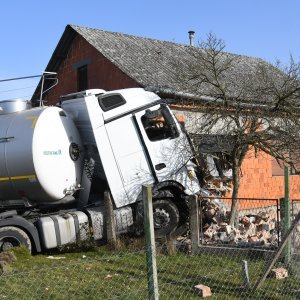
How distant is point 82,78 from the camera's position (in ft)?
61.6

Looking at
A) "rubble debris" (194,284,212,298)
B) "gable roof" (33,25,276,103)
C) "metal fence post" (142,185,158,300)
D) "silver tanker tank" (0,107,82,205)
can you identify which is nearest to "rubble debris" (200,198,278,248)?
"rubble debris" (194,284,212,298)

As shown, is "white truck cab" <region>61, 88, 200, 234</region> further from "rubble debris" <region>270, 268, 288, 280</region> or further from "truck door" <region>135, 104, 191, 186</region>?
→ "rubble debris" <region>270, 268, 288, 280</region>

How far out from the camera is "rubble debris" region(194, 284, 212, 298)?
251 inches

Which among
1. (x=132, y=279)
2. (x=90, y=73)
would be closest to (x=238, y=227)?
(x=132, y=279)

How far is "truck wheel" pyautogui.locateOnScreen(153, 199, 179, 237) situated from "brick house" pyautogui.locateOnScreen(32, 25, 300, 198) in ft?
11.4

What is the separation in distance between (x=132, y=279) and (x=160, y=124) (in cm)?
460

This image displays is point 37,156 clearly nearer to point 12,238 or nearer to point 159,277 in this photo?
point 12,238

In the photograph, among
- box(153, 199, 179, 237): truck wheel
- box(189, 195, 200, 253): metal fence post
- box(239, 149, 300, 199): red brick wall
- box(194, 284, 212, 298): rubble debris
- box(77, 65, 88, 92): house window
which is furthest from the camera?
box(77, 65, 88, 92): house window

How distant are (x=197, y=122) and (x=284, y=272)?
19.1 ft

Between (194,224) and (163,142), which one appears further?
(163,142)

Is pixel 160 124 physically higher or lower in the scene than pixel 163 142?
higher

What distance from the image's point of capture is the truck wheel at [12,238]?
9242 millimetres

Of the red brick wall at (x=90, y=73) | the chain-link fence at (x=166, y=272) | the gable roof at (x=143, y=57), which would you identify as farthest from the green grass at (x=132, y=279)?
the red brick wall at (x=90, y=73)

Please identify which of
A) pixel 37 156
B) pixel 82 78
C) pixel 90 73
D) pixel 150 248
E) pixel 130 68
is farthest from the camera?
pixel 82 78
